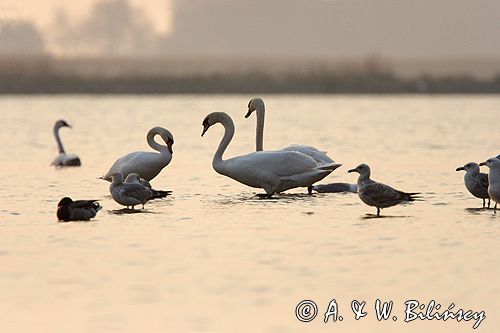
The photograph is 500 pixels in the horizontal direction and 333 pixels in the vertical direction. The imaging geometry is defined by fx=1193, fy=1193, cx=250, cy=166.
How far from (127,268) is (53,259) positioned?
0.66m

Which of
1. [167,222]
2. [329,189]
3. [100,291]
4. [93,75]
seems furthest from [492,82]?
[100,291]

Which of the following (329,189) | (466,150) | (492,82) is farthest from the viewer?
(492,82)

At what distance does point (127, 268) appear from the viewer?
309 inches

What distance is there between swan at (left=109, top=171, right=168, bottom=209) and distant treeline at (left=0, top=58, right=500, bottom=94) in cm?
3396

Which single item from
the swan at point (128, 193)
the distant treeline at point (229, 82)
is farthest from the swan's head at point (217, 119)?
the distant treeline at point (229, 82)

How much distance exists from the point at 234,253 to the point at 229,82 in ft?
128

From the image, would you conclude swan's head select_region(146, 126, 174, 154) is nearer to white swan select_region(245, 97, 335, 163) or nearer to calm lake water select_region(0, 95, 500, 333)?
calm lake water select_region(0, 95, 500, 333)

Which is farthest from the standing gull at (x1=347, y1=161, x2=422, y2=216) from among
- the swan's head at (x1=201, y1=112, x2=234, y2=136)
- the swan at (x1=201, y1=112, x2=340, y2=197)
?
the swan's head at (x1=201, y1=112, x2=234, y2=136)

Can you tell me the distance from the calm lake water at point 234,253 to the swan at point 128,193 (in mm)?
199

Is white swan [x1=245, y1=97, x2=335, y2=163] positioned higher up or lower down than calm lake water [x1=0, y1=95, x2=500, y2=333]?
higher up

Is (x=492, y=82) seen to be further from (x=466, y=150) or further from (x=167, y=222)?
(x=167, y=222)

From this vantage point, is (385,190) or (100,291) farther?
(385,190)

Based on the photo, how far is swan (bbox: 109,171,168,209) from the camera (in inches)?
427

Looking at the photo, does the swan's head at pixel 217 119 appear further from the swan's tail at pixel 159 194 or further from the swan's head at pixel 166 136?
the swan's tail at pixel 159 194
